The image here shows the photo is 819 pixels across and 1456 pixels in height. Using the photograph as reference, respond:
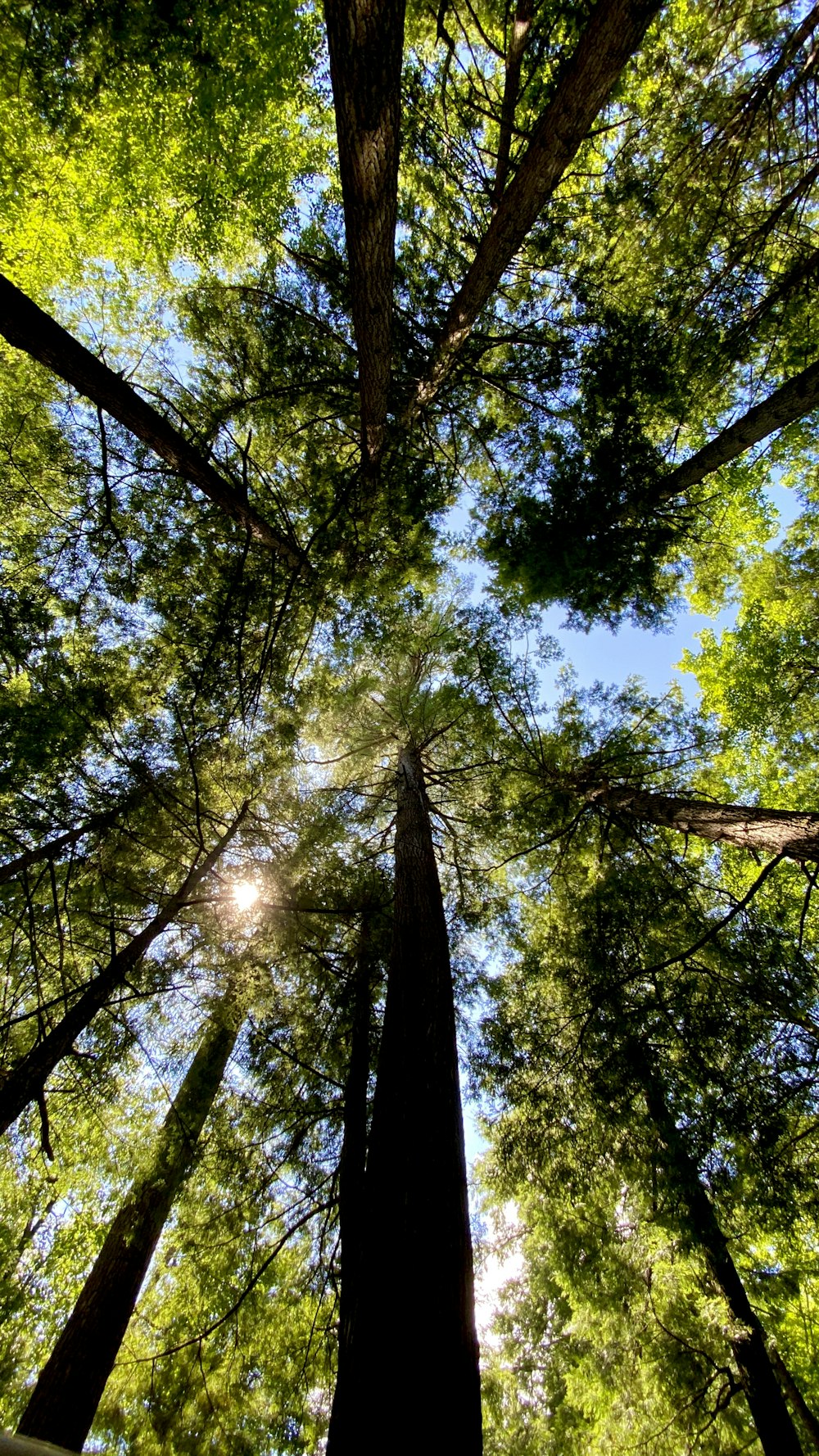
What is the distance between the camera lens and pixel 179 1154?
4.54 m

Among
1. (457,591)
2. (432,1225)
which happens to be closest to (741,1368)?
(432,1225)

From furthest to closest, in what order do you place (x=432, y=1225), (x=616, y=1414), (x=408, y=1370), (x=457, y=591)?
(x=457, y=591) < (x=616, y=1414) < (x=432, y=1225) < (x=408, y=1370)

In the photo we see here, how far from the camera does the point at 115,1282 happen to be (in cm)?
489

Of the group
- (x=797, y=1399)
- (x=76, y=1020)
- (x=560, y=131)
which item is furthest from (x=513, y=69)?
(x=797, y=1399)

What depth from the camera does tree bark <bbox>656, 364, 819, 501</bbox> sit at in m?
4.38

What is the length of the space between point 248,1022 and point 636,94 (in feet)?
32.5

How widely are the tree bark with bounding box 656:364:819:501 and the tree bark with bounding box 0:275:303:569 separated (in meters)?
4.05

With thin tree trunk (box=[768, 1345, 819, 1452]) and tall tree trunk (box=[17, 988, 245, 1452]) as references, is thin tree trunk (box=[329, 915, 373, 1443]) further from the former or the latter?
thin tree trunk (box=[768, 1345, 819, 1452])

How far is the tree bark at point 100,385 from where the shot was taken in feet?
8.96

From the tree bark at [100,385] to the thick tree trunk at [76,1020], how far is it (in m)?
3.61

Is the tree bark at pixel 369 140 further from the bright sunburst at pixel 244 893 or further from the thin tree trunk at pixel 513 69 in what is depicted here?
the bright sunburst at pixel 244 893

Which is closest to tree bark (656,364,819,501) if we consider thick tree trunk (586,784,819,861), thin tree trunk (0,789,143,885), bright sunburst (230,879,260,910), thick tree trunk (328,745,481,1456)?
thick tree trunk (586,784,819,861)

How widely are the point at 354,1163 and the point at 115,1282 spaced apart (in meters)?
2.95

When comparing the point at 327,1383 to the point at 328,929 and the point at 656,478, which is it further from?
the point at 656,478
